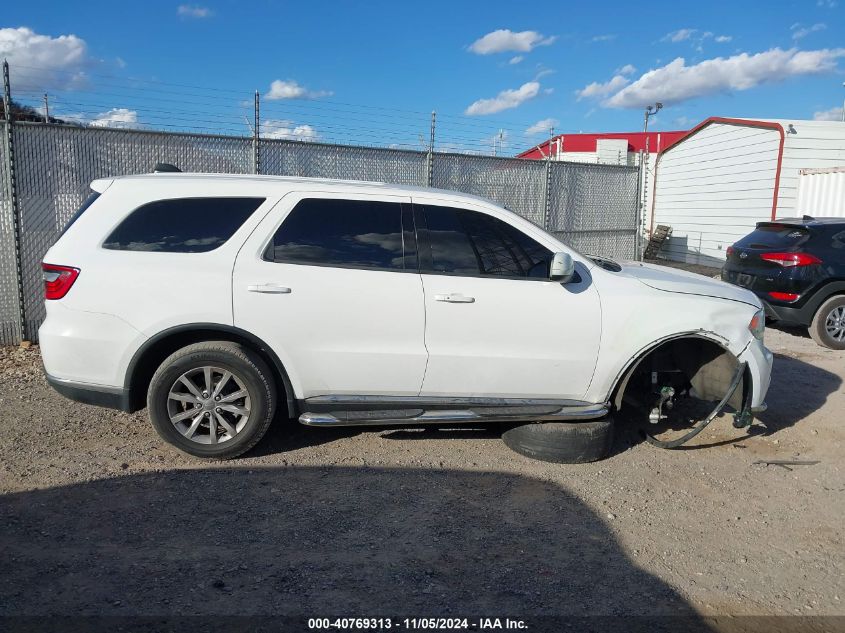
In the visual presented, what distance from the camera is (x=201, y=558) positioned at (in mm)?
3373

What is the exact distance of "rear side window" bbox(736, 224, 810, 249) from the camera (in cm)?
851

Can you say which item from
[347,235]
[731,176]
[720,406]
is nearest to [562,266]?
[347,235]

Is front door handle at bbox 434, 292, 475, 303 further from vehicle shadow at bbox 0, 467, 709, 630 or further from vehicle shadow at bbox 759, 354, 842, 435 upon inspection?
vehicle shadow at bbox 759, 354, 842, 435

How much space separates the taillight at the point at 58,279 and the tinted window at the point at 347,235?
126 cm

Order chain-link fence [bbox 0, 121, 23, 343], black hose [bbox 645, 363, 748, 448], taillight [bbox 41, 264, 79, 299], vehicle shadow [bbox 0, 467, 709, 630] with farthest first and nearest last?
chain-link fence [bbox 0, 121, 23, 343], black hose [bbox 645, 363, 748, 448], taillight [bbox 41, 264, 79, 299], vehicle shadow [bbox 0, 467, 709, 630]

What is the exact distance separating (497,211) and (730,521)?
248 cm

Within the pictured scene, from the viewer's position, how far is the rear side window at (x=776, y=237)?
8508mm

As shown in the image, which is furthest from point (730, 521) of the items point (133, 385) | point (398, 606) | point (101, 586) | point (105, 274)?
point (105, 274)

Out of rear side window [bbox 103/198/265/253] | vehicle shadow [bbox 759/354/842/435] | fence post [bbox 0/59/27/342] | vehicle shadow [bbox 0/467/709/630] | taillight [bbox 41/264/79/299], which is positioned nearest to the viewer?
vehicle shadow [bbox 0/467/709/630]

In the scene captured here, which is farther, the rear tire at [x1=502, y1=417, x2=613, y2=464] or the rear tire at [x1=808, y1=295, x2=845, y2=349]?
the rear tire at [x1=808, y1=295, x2=845, y2=349]

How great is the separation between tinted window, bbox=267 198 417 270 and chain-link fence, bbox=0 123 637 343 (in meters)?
4.03

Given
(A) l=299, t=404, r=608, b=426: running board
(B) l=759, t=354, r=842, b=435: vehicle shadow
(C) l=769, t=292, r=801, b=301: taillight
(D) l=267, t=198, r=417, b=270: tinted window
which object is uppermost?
(D) l=267, t=198, r=417, b=270: tinted window

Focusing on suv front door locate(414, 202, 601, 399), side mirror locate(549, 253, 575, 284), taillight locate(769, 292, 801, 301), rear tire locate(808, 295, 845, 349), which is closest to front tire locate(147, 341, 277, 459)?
suv front door locate(414, 202, 601, 399)

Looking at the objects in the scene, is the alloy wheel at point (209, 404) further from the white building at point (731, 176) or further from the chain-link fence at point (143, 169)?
the white building at point (731, 176)
